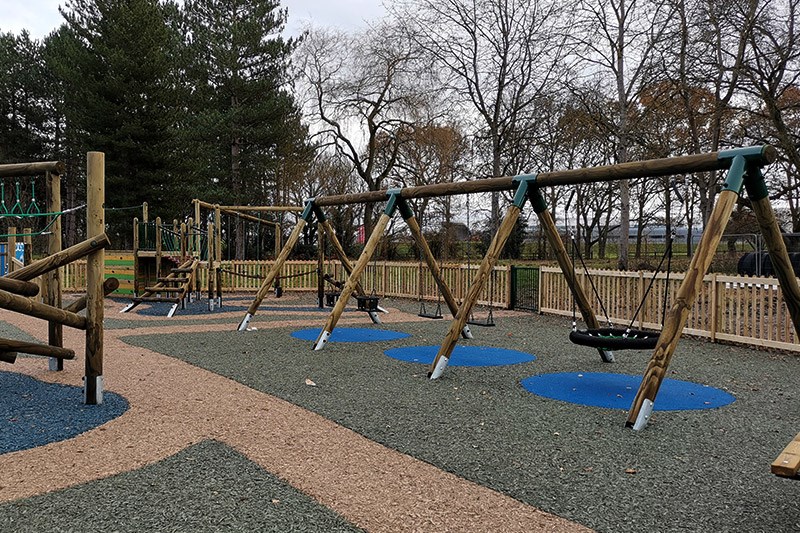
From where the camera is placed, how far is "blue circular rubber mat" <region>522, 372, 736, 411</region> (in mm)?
5258

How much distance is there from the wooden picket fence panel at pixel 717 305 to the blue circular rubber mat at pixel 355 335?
4.10m

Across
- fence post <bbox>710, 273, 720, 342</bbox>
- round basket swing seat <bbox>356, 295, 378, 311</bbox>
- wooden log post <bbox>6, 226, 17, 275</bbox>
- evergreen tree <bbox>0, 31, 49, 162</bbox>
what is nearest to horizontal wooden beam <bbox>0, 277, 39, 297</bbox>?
wooden log post <bbox>6, 226, 17, 275</bbox>

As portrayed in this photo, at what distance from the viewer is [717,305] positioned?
8938 millimetres

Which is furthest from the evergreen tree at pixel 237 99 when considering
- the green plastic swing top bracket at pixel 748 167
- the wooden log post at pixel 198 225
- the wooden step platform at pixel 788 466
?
the wooden step platform at pixel 788 466

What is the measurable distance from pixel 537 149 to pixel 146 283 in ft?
70.6

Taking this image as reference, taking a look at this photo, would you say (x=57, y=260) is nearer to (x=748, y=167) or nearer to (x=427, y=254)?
(x=427, y=254)

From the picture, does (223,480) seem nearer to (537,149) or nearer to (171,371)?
(171,371)

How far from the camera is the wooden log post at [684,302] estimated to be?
448 cm

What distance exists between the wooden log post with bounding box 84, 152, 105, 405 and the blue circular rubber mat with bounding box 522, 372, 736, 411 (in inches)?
157

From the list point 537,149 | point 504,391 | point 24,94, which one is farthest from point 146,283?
point 537,149

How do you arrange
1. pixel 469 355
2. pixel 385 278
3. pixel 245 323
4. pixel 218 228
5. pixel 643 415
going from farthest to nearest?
pixel 385 278
pixel 218 228
pixel 245 323
pixel 469 355
pixel 643 415

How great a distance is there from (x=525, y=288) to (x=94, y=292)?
10125 mm

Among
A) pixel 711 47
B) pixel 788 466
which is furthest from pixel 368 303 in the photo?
pixel 711 47

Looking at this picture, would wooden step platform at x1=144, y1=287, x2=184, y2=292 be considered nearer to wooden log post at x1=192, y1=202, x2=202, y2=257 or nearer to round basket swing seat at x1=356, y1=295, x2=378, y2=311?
wooden log post at x1=192, y1=202, x2=202, y2=257
